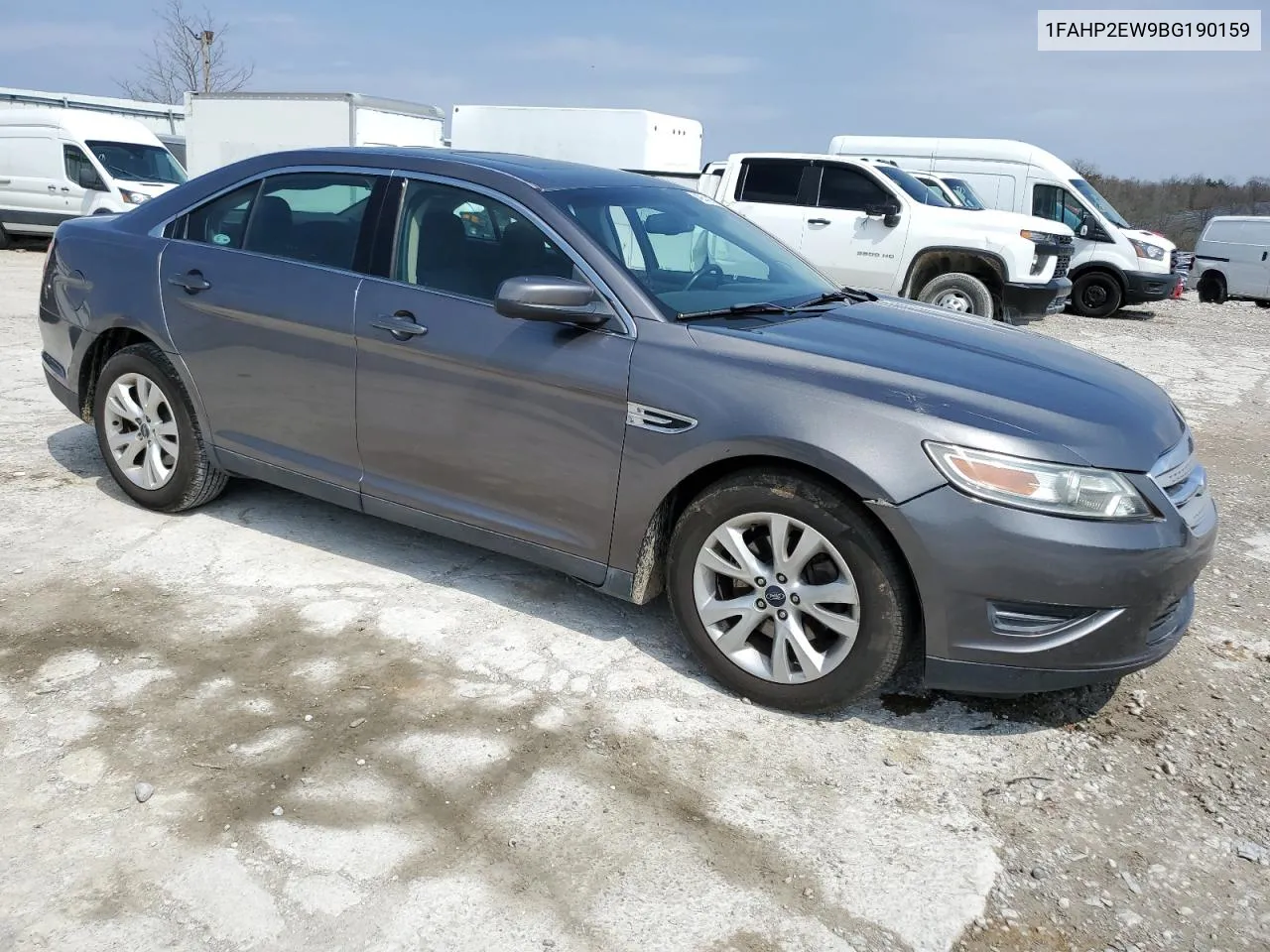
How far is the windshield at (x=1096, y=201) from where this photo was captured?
16.0m

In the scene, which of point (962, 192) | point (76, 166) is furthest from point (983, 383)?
point (76, 166)

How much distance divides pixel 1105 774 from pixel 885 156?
51.1ft

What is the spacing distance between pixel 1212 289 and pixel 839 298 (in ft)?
65.6

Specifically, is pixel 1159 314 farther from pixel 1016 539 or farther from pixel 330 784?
pixel 330 784

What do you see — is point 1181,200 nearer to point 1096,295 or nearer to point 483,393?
point 1096,295

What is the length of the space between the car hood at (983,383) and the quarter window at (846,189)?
8589 millimetres

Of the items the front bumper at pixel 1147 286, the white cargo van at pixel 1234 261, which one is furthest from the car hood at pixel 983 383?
the white cargo van at pixel 1234 261

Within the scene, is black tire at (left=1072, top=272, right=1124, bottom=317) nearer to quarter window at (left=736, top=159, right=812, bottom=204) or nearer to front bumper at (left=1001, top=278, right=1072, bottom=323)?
front bumper at (left=1001, top=278, right=1072, bottom=323)

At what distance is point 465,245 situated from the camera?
12.6 ft

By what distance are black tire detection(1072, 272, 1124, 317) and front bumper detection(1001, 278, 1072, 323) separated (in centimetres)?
464

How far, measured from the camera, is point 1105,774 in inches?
123

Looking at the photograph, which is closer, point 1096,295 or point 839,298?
point 839,298

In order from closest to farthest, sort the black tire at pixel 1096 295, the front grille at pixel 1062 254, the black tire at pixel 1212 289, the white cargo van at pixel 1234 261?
1. the front grille at pixel 1062 254
2. the black tire at pixel 1096 295
3. the white cargo van at pixel 1234 261
4. the black tire at pixel 1212 289

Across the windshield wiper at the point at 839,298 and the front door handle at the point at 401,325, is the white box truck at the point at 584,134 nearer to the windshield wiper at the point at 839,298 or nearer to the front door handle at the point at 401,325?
the windshield wiper at the point at 839,298
